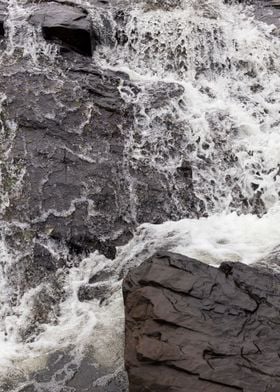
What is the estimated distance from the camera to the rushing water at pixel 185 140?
16.9 ft

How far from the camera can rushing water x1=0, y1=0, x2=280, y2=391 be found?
5137mm

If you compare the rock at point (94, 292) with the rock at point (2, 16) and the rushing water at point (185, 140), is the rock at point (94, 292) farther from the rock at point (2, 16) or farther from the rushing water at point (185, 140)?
the rock at point (2, 16)

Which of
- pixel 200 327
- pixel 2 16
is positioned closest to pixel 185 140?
pixel 200 327

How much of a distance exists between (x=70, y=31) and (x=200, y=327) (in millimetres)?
5828

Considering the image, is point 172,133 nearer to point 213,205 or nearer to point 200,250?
point 213,205

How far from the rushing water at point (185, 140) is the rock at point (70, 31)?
0.19 m

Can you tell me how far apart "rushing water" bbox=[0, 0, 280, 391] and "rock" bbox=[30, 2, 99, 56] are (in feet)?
0.62

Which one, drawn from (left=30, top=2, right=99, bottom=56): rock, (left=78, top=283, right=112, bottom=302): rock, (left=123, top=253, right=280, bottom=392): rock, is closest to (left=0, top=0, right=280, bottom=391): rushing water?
(left=78, top=283, right=112, bottom=302): rock

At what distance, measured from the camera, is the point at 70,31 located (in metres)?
8.41

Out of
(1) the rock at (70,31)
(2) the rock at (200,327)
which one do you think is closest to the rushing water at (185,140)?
(1) the rock at (70,31)

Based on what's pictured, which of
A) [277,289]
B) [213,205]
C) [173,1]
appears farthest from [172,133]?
[173,1]

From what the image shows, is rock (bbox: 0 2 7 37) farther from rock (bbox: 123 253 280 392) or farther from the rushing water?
rock (bbox: 123 253 280 392)

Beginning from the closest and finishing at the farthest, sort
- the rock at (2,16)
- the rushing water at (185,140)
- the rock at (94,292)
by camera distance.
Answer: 1. the rushing water at (185,140)
2. the rock at (94,292)
3. the rock at (2,16)

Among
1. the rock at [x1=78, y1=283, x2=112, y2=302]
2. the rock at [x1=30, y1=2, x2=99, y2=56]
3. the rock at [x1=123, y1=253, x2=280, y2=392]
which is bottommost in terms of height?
the rock at [x1=78, y1=283, x2=112, y2=302]
